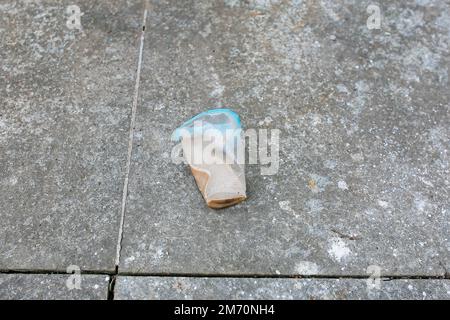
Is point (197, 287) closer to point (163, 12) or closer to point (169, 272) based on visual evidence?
point (169, 272)

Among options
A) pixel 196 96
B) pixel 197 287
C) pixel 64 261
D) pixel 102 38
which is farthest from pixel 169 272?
pixel 102 38

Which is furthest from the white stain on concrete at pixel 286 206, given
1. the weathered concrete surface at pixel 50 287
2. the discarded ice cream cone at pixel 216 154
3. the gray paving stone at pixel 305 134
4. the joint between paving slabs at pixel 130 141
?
the weathered concrete surface at pixel 50 287

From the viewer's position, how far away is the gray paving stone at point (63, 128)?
6.56ft

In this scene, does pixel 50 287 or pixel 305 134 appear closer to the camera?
pixel 50 287

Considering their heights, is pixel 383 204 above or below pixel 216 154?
below

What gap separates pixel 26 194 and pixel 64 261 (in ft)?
1.31

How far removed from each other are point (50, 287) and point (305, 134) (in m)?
1.35

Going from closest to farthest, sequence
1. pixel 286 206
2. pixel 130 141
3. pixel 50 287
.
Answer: pixel 50 287, pixel 286 206, pixel 130 141

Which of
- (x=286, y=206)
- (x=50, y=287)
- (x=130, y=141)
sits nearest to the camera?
(x=50, y=287)

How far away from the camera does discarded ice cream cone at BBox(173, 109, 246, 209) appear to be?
2.07 m

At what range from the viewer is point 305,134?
2350mm

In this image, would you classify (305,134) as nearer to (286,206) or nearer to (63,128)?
(286,206)

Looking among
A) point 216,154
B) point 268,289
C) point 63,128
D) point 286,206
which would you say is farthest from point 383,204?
point 63,128

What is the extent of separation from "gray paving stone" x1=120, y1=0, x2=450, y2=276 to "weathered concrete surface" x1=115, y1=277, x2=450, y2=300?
47 millimetres
